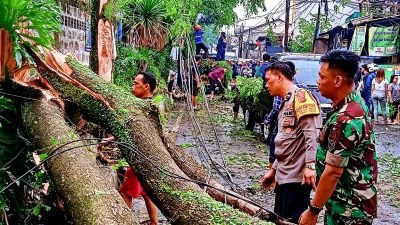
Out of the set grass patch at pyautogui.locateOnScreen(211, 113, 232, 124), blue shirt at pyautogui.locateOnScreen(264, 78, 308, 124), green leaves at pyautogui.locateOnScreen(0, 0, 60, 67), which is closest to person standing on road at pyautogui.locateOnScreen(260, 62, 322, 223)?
blue shirt at pyautogui.locateOnScreen(264, 78, 308, 124)

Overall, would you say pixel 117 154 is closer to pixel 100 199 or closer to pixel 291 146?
pixel 291 146

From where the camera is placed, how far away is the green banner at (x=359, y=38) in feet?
73.7

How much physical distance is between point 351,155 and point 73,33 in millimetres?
7658

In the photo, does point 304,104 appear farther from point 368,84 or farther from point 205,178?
point 368,84

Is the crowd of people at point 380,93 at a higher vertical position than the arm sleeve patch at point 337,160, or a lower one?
lower

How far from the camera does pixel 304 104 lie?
4633mm

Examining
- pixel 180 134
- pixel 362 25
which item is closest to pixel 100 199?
pixel 180 134

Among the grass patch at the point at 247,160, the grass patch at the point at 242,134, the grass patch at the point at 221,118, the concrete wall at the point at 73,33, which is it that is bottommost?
the grass patch at the point at 221,118

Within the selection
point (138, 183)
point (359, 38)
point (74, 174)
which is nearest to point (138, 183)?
point (138, 183)

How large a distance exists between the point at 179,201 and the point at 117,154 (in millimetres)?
3719

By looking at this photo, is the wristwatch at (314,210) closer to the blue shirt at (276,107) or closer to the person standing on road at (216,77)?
the blue shirt at (276,107)

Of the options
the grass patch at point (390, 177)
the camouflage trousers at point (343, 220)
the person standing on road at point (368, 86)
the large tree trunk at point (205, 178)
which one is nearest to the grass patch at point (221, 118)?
the person standing on road at point (368, 86)

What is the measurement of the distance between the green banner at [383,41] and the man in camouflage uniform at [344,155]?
62.3 feet

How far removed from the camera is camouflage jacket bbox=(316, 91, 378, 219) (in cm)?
318
